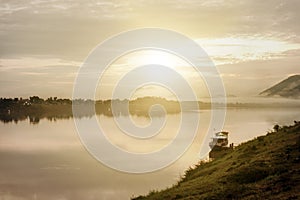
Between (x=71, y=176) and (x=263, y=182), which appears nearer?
(x=263, y=182)

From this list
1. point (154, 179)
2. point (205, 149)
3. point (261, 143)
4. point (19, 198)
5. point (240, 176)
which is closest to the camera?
point (240, 176)

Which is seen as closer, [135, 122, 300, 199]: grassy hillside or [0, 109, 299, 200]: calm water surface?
[135, 122, 300, 199]: grassy hillside

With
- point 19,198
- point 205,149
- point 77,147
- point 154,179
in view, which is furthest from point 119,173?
point 77,147

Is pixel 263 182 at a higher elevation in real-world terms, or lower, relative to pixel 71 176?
higher

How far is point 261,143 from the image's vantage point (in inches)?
1137

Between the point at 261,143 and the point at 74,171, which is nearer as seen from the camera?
the point at 261,143

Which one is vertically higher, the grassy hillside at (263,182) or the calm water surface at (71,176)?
the grassy hillside at (263,182)

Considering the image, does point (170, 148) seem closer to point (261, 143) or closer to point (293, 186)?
point (261, 143)

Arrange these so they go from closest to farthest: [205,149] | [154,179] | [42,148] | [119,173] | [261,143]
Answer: [261,143] < [154,179] < [119,173] < [205,149] < [42,148]

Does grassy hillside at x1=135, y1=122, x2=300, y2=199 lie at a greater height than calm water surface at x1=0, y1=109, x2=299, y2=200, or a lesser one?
greater

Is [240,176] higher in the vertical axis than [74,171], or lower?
higher

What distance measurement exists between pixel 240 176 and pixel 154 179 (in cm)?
2631

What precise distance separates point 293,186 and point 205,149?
2076 inches

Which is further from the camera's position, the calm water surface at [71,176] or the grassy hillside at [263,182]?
the calm water surface at [71,176]
